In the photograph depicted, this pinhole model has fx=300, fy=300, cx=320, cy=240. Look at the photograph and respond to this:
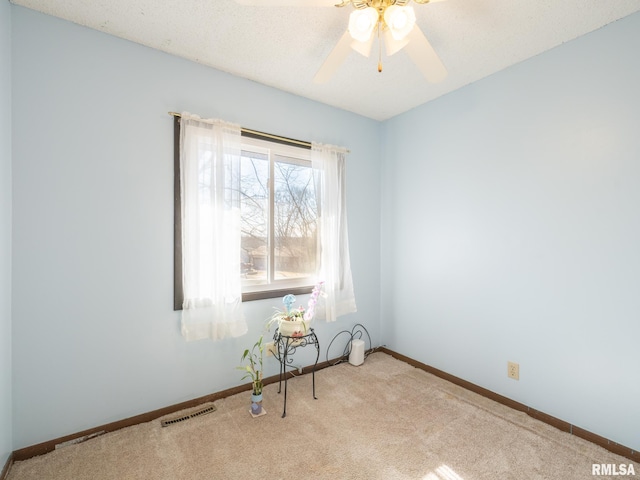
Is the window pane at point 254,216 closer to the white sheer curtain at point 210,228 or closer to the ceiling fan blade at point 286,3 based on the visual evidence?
the white sheer curtain at point 210,228

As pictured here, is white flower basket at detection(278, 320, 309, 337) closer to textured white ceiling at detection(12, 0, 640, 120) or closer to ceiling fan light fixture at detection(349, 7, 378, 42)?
ceiling fan light fixture at detection(349, 7, 378, 42)

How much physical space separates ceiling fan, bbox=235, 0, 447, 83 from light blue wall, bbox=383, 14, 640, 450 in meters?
1.03

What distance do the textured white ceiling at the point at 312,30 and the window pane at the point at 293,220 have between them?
764 mm

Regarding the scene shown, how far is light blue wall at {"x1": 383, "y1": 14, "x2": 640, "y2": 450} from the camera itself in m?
1.79

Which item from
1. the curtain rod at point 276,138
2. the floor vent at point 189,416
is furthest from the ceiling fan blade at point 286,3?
the floor vent at point 189,416

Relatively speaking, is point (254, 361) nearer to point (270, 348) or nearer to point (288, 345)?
point (270, 348)

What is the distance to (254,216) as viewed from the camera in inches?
101

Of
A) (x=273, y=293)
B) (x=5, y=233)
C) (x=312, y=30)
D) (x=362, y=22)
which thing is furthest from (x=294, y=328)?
(x=312, y=30)

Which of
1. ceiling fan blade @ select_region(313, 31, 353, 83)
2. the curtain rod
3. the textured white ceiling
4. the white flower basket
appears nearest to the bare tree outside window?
the curtain rod

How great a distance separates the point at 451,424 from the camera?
6.68ft

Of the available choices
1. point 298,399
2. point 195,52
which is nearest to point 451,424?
point 298,399

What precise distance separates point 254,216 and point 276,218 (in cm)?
20

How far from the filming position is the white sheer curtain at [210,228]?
212cm

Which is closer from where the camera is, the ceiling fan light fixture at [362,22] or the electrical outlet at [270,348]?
the ceiling fan light fixture at [362,22]
